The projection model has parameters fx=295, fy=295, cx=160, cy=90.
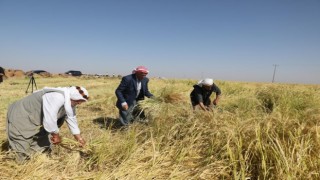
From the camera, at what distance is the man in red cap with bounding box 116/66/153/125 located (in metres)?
5.54

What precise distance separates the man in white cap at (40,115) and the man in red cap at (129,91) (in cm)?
195

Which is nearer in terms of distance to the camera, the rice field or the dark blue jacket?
the rice field

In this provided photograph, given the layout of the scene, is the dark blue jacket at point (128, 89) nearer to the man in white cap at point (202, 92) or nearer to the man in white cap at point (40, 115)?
the man in white cap at point (202, 92)

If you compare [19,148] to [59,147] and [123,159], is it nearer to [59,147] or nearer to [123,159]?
[59,147]

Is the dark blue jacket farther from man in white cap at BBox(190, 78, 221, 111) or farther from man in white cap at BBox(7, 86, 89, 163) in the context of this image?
man in white cap at BBox(7, 86, 89, 163)

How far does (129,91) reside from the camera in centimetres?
573

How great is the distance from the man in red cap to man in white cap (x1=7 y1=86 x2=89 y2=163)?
1952 millimetres

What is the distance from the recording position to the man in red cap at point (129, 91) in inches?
218

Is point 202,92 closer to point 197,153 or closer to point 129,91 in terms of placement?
point 129,91

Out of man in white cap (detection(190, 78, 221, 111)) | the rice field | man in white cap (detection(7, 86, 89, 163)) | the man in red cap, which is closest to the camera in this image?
the rice field

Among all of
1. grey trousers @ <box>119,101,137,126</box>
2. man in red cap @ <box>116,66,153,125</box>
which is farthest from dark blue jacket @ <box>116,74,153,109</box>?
grey trousers @ <box>119,101,137,126</box>

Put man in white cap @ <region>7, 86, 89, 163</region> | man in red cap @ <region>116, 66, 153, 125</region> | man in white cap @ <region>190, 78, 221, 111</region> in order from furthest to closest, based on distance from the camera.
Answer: man in white cap @ <region>190, 78, 221, 111</region> < man in red cap @ <region>116, 66, 153, 125</region> < man in white cap @ <region>7, 86, 89, 163</region>

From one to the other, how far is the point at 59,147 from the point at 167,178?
1726mm

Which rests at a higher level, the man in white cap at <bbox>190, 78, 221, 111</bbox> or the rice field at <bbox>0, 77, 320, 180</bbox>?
the man in white cap at <bbox>190, 78, 221, 111</bbox>
